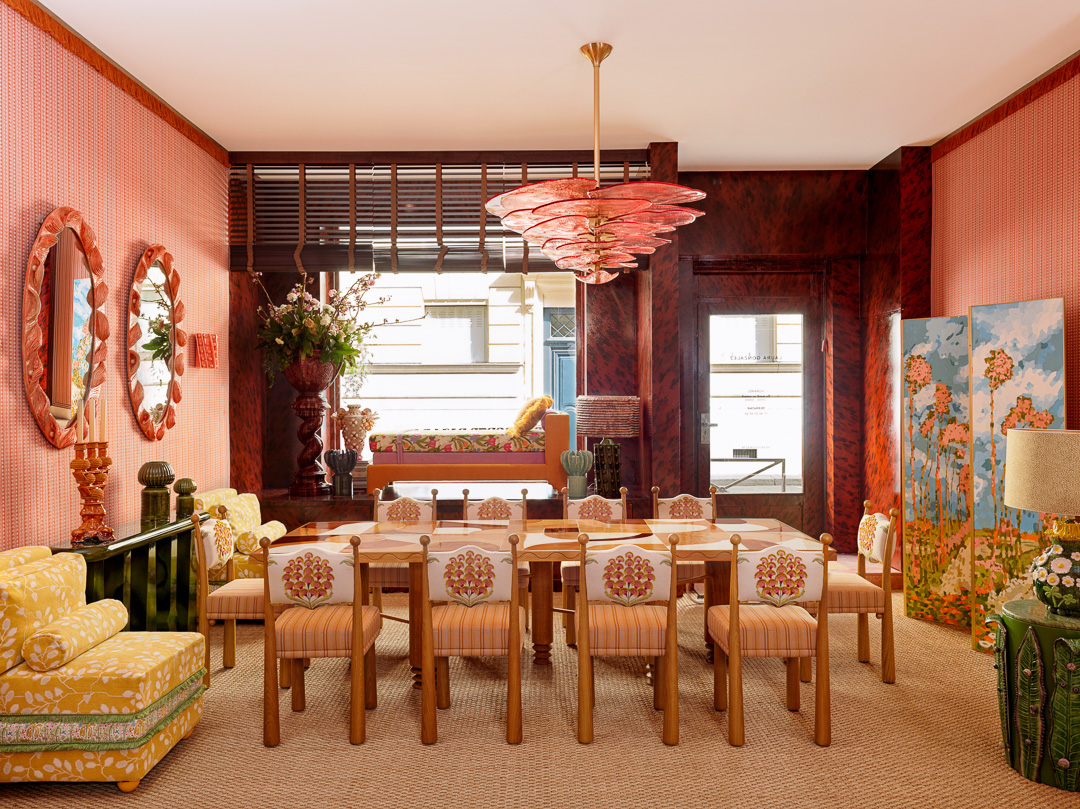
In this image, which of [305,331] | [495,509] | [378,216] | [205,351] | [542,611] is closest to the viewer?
[542,611]

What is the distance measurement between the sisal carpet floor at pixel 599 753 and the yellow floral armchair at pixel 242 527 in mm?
597

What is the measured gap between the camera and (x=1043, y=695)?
2.65 meters

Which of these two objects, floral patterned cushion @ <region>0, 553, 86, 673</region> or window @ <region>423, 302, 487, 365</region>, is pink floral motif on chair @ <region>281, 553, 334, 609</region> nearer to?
floral patterned cushion @ <region>0, 553, 86, 673</region>

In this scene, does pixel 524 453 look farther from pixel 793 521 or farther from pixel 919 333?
pixel 919 333

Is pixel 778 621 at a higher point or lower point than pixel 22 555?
lower

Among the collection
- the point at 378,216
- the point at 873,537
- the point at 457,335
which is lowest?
the point at 873,537

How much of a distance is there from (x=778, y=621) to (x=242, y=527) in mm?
3196

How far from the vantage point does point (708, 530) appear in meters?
3.77

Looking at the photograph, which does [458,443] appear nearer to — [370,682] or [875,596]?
[370,682]

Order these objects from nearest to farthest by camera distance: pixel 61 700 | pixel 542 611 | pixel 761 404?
pixel 61 700 → pixel 542 611 → pixel 761 404

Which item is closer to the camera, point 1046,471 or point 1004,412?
point 1046,471

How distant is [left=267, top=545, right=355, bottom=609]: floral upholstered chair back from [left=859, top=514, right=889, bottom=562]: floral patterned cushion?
2.67 metres

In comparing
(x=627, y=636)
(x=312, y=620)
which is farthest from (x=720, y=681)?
(x=312, y=620)

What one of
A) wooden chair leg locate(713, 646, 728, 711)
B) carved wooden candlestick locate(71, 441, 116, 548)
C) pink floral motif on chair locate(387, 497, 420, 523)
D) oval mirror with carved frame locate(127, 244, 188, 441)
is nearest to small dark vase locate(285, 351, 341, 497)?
oval mirror with carved frame locate(127, 244, 188, 441)
